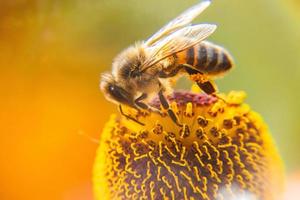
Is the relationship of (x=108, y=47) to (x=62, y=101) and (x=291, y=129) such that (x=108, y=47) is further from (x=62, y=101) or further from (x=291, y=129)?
(x=291, y=129)

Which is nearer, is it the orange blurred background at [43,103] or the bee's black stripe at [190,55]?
the bee's black stripe at [190,55]

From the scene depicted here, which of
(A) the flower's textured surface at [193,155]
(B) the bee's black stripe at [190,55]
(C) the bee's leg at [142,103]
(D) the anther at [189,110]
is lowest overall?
(A) the flower's textured surface at [193,155]

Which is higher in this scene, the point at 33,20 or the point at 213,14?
the point at 33,20

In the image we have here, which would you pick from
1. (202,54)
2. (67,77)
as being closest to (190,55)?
(202,54)

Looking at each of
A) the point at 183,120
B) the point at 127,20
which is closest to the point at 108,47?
the point at 127,20

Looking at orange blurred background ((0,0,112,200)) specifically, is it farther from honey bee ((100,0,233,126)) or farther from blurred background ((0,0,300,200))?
honey bee ((100,0,233,126))

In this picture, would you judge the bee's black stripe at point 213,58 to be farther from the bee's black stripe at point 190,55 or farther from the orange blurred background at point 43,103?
the orange blurred background at point 43,103

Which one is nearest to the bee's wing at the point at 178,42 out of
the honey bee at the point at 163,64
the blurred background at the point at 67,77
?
the honey bee at the point at 163,64
